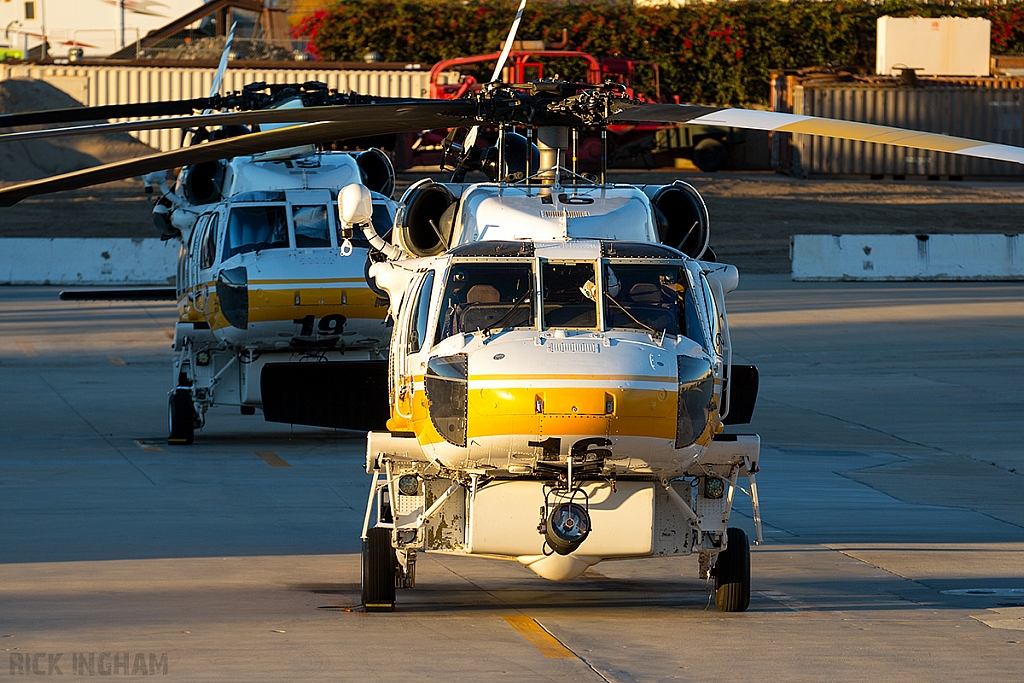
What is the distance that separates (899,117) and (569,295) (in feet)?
126

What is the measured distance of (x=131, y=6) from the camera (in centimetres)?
7719

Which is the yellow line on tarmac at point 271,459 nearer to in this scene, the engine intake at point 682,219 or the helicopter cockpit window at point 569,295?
the engine intake at point 682,219

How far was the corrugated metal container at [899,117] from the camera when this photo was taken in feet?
143

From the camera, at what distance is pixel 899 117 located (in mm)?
44594

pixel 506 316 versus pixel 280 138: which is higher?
pixel 280 138

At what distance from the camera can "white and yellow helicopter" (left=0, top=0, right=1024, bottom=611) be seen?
7.62m

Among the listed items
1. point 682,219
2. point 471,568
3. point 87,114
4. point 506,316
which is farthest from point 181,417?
point 506,316

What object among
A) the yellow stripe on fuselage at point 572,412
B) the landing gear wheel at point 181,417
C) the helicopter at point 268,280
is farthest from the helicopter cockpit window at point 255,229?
the yellow stripe on fuselage at point 572,412

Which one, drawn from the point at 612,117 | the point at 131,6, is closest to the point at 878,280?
the point at 612,117

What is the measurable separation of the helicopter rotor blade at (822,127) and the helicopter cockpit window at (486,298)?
1.56 m

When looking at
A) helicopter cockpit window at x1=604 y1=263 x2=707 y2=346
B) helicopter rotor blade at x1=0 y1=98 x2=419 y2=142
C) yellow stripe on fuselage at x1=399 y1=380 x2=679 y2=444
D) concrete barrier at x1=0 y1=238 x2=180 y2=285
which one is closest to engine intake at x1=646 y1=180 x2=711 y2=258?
helicopter cockpit window at x1=604 y1=263 x2=707 y2=346

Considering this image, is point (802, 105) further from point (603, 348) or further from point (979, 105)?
point (603, 348)

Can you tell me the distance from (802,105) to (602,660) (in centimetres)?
3781

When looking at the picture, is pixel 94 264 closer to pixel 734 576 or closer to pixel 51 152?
pixel 51 152
